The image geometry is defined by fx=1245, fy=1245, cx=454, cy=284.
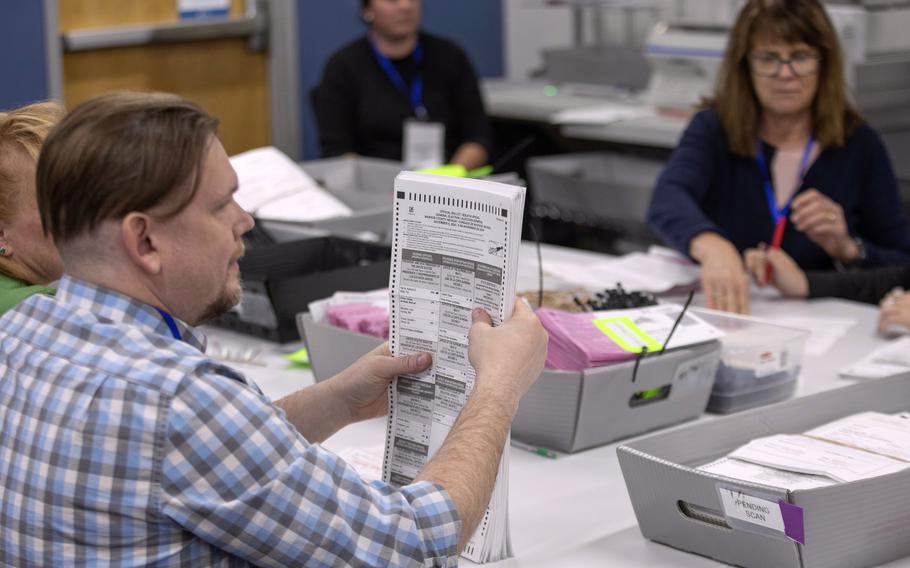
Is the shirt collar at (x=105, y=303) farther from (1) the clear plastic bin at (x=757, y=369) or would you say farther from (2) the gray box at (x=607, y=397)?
(1) the clear plastic bin at (x=757, y=369)

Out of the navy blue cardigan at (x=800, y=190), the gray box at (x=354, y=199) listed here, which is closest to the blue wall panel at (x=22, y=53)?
the gray box at (x=354, y=199)

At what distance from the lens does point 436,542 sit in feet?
4.07

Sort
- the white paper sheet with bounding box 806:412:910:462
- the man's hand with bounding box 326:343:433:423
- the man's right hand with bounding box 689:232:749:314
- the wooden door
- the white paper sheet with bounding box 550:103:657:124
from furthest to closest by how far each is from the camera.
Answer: the wooden door, the white paper sheet with bounding box 550:103:657:124, the man's right hand with bounding box 689:232:749:314, the white paper sheet with bounding box 806:412:910:462, the man's hand with bounding box 326:343:433:423

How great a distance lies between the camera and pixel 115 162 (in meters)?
1.14

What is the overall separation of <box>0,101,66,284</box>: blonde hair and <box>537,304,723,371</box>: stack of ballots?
2.49 ft

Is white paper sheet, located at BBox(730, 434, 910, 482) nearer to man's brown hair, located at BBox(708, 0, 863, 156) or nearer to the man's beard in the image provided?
the man's beard

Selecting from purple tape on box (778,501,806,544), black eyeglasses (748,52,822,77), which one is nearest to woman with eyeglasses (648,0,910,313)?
black eyeglasses (748,52,822,77)

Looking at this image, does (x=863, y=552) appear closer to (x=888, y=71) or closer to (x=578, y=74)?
(x=888, y=71)

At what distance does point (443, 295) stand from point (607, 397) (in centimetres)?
48

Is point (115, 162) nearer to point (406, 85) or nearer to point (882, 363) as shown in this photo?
point (882, 363)

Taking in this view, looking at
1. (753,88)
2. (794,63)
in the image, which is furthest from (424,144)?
(794,63)

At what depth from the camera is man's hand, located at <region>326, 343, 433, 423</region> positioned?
1475 millimetres

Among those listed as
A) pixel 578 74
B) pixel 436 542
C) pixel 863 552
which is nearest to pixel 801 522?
pixel 863 552

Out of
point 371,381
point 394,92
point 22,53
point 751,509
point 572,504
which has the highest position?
point 22,53
